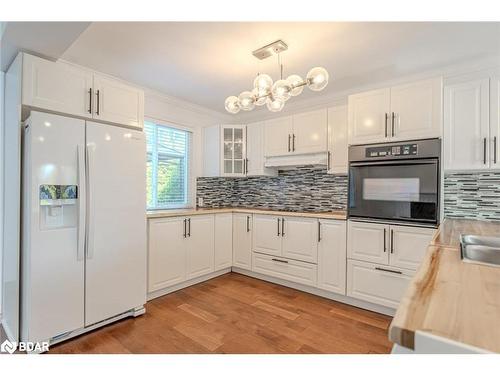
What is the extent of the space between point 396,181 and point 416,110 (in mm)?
657

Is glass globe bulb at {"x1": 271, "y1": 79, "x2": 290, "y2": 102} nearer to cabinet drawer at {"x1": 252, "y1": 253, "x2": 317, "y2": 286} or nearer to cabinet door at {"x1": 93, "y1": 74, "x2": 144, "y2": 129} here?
cabinet door at {"x1": 93, "y1": 74, "x2": 144, "y2": 129}

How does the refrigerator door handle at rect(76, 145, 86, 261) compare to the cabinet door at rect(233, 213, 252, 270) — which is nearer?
the refrigerator door handle at rect(76, 145, 86, 261)

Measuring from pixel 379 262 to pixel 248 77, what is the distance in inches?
92.8

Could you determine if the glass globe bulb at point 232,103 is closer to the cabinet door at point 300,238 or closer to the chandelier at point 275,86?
the chandelier at point 275,86

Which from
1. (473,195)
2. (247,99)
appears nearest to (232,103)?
(247,99)

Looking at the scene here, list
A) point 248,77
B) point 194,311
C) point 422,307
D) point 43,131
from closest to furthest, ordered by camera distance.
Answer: point 422,307 < point 43,131 < point 194,311 < point 248,77

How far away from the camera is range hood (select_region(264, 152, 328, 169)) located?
10.4 ft

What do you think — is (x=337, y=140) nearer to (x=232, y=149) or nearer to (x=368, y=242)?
(x=368, y=242)

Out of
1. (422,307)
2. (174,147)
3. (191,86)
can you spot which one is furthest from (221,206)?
(422,307)

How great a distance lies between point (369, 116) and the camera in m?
2.59

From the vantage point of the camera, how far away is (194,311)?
8.23 feet

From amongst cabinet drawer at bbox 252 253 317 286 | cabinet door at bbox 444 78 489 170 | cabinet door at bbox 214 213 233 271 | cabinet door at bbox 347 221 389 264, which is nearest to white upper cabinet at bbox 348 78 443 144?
cabinet door at bbox 444 78 489 170

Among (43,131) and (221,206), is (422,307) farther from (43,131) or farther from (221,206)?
(221,206)

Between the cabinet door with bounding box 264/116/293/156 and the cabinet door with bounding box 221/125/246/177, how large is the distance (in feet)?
1.39
